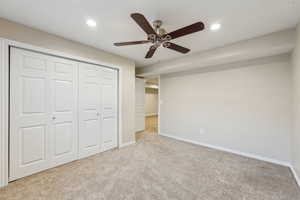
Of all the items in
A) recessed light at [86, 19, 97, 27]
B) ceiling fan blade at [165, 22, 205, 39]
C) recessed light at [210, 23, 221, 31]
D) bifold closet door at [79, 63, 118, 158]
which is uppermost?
recessed light at [86, 19, 97, 27]

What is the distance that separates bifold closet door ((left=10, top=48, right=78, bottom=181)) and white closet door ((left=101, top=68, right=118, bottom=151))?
0.67m

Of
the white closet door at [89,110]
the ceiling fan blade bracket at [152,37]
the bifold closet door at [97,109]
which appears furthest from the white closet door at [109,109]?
the ceiling fan blade bracket at [152,37]

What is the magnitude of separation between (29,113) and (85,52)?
156 cm

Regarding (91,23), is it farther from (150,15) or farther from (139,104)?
(139,104)

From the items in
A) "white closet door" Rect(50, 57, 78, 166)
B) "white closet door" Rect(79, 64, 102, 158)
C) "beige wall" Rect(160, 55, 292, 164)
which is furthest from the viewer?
"white closet door" Rect(79, 64, 102, 158)

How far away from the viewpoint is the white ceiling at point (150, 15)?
1.60 metres

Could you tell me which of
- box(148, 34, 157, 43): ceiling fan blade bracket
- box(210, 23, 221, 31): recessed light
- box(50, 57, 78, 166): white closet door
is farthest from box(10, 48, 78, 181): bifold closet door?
box(210, 23, 221, 31): recessed light

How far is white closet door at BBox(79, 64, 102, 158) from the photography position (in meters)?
2.83

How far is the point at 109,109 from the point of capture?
11.0ft

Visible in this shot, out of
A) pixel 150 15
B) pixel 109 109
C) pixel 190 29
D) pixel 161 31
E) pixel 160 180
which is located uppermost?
pixel 150 15

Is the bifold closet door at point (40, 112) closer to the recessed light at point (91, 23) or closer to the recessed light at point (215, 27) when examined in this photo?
the recessed light at point (91, 23)

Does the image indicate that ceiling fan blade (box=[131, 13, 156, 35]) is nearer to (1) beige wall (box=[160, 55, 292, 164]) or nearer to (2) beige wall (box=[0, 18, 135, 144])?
(2) beige wall (box=[0, 18, 135, 144])

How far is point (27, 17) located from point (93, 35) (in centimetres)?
91

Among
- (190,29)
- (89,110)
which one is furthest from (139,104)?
(190,29)
